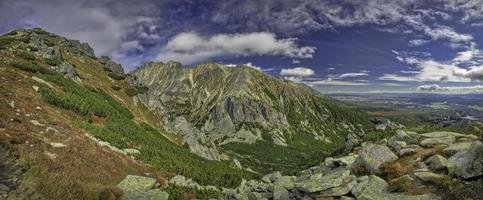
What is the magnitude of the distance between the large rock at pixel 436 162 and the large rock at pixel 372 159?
277 centimetres

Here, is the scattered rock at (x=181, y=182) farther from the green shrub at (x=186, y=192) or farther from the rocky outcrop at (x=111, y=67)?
the rocky outcrop at (x=111, y=67)

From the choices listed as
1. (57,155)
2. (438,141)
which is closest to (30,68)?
(57,155)

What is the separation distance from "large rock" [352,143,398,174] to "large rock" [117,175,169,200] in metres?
15.8

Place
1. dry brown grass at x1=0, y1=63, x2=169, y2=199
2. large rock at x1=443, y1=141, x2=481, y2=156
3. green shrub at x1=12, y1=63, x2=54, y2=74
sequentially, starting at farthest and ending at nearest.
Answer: green shrub at x1=12, y1=63, x2=54, y2=74, large rock at x1=443, y1=141, x2=481, y2=156, dry brown grass at x1=0, y1=63, x2=169, y2=199

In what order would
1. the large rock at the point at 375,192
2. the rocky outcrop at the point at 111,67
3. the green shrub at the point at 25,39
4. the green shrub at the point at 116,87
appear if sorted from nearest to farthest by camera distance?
the large rock at the point at 375,192
the green shrub at the point at 25,39
the green shrub at the point at 116,87
the rocky outcrop at the point at 111,67

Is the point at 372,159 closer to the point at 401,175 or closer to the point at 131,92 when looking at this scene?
the point at 401,175

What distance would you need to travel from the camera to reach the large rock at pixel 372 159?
26019mm

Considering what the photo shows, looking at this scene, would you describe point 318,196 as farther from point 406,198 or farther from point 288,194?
point 406,198

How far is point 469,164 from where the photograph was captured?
2091 centimetres

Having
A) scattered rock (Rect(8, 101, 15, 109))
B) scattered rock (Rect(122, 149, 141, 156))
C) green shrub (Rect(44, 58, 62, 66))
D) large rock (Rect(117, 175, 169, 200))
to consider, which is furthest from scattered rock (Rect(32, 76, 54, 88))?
large rock (Rect(117, 175, 169, 200))

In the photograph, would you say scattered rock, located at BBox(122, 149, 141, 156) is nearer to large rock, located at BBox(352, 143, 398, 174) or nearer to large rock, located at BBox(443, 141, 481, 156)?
large rock, located at BBox(352, 143, 398, 174)

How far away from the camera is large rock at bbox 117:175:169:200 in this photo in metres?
28.1

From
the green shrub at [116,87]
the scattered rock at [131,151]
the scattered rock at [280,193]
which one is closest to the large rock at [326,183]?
the scattered rock at [280,193]

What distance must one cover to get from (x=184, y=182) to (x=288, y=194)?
15.1 meters
